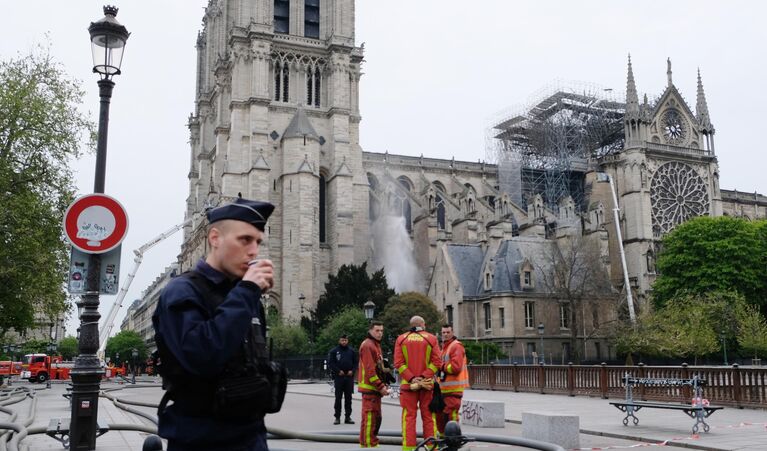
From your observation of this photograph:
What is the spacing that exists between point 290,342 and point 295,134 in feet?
55.5

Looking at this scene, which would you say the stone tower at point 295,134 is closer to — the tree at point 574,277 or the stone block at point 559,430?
the tree at point 574,277

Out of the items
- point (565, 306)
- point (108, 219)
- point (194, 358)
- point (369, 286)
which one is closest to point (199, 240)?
point (369, 286)

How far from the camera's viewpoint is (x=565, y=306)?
5244 cm

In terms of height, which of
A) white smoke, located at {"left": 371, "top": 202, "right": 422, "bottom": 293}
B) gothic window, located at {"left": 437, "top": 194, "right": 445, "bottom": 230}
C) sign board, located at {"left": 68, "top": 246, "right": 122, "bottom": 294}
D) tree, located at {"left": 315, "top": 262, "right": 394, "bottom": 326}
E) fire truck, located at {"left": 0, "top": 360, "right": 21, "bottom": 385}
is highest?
gothic window, located at {"left": 437, "top": 194, "right": 445, "bottom": 230}

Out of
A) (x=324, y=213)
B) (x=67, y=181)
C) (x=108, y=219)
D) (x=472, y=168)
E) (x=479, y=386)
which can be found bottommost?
(x=479, y=386)

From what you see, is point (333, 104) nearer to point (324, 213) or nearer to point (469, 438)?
point (324, 213)

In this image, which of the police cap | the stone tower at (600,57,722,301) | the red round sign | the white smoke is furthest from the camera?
the stone tower at (600,57,722,301)

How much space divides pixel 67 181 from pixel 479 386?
18399 mm

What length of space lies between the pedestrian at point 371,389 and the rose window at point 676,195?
59234 millimetres

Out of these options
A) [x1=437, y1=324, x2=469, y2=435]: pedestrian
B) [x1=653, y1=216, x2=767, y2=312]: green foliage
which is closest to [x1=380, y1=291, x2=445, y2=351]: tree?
[x1=653, y1=216, x2=767, y2=312]: green foliage

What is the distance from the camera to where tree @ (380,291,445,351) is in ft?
147

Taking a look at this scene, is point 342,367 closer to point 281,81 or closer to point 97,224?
point 97,224

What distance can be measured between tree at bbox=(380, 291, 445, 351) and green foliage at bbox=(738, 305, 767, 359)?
16.8 meters

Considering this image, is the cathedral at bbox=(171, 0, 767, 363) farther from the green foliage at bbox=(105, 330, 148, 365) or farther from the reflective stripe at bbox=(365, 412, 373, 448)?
the reflective stripe at bbox=(365, 412, 373, 448)
